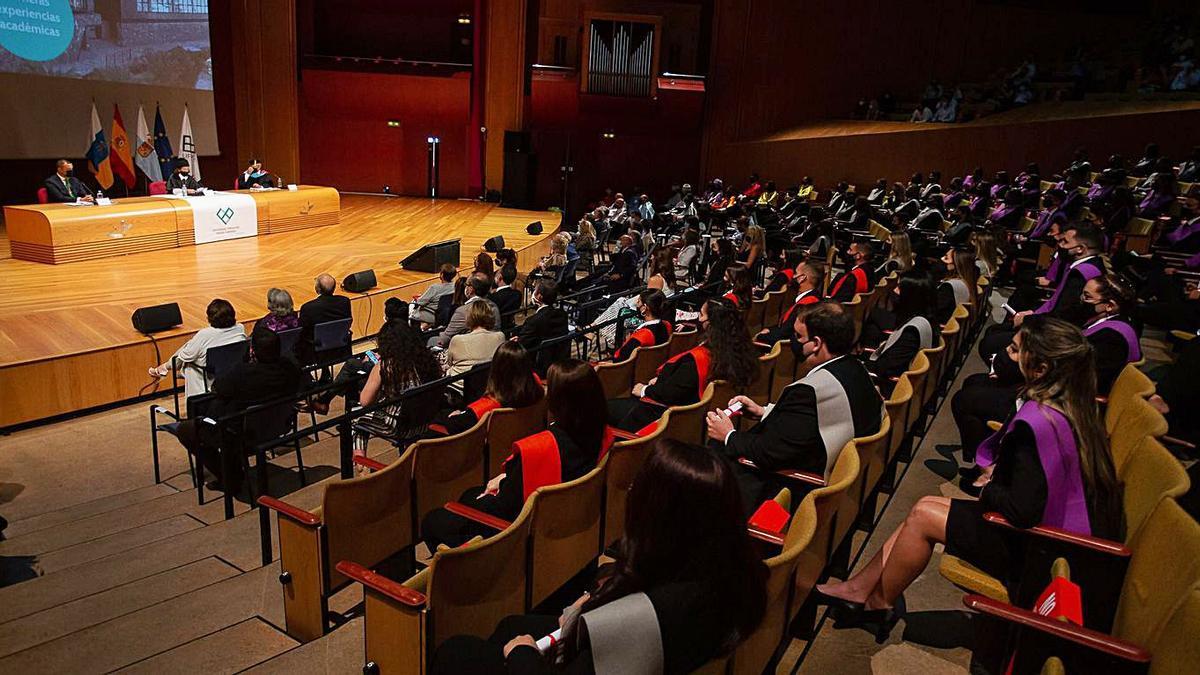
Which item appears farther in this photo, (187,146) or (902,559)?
(187,146)

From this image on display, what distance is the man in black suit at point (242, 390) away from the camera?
4137 mm

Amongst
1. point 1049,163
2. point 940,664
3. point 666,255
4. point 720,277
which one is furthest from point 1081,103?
point 940,664

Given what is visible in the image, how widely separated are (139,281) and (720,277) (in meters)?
6.03

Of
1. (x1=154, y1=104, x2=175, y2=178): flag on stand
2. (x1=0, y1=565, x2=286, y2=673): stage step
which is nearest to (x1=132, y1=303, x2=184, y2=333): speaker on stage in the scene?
(x1=0, y1=565, x2=286, y2=673): stage step

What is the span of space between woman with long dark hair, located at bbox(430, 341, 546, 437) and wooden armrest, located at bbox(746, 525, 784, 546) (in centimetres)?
125

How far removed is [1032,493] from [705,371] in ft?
5.39

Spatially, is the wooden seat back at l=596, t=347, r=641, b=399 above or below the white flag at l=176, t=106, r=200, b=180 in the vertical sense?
below

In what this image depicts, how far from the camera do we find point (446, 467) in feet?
9.86

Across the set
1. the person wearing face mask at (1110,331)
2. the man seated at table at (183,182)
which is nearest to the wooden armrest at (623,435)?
the person wearing face mask at (1110,331)

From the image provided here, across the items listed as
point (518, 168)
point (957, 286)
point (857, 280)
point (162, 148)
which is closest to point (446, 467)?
point (957, 286)

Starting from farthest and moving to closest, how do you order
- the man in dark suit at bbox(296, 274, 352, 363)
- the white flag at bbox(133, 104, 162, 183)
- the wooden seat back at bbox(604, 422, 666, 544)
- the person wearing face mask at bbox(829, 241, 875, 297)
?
1. the white flag at bbox(133, 104, 162, 183)
2. the person wearing face mask at bbox(829, 241, 875, 297)
3. the man in dark suit at bbox(296, 274, 352, 363)
4. the wooden seat back at bbox(604, 422, 666, 544)

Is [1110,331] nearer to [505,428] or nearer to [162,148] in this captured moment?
[505,428]

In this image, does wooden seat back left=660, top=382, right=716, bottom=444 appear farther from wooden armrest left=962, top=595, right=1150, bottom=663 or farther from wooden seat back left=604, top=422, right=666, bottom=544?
wooden armrest left=962, top=595, right=1150, bottom=663

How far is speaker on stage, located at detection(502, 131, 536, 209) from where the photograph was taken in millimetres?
16812
